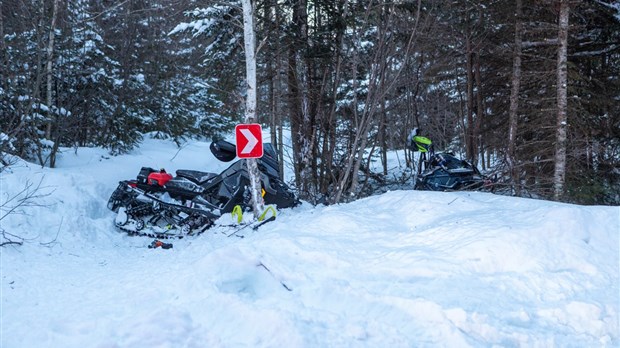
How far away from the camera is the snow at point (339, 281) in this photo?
3.09m

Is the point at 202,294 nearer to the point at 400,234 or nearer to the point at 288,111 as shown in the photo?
the point at 400,234

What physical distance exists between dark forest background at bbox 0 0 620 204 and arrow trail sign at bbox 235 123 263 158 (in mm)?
820

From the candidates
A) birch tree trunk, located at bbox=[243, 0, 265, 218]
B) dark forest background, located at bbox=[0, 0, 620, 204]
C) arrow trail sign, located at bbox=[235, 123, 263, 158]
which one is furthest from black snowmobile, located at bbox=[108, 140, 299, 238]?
dark forest background, located at bbox=[0, 0, 620, 204]

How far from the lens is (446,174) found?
355 inches

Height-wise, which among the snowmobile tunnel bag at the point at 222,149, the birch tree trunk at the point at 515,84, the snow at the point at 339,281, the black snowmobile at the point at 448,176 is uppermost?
the birch tree trunk at the point at 515,84

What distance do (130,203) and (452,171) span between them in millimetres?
6366

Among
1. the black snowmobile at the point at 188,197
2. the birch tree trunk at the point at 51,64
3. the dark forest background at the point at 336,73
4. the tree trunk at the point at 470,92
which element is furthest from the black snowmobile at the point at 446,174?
the birch tree trunk at the point at 51,64

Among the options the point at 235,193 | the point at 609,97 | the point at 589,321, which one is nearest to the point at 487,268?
the point at 589,321

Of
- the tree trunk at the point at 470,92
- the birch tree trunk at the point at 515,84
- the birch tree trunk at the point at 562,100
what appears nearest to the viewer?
the birch tree trunk at the point at 562,100

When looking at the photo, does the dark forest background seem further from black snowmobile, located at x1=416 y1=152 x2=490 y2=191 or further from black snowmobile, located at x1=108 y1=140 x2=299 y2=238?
black snowmobile, located at x1=108 y1=140 x2=299 y2=238

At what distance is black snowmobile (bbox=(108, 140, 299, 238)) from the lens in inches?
261

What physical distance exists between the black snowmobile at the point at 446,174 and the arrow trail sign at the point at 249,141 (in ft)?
14.7

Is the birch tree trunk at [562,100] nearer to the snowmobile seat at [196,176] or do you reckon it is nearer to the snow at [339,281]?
the snow at [339,281]

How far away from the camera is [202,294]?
3668 mm
